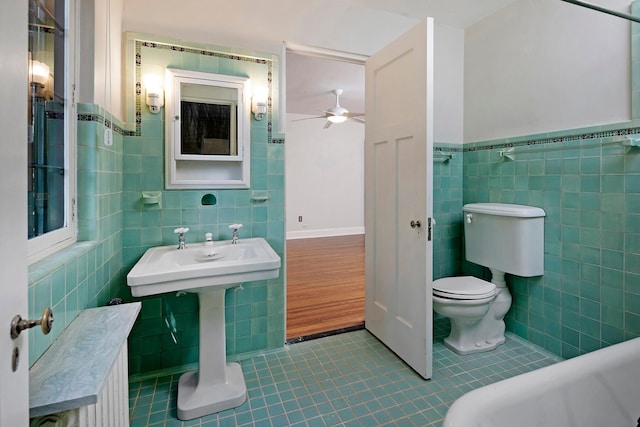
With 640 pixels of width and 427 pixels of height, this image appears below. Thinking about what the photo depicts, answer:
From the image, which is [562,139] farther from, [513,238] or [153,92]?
[153,92]

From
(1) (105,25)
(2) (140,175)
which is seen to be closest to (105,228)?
(2) (140,175)

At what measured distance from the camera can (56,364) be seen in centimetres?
88

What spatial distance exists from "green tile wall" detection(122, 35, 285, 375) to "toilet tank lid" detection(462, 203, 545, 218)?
4.54 ft

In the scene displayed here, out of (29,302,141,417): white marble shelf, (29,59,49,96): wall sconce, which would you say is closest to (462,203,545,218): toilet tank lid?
(29,302,141,417): white marble shelf

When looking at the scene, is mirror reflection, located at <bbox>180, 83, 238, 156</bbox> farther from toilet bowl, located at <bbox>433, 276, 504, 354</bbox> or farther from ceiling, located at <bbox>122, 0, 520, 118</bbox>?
toilet bowl, located at <bbox>433, 276, 504, 354</bbox>

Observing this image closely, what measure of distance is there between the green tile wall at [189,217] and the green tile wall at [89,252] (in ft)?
0.38

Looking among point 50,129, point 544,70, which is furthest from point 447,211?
point 50,129

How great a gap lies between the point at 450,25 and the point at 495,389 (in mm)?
2623

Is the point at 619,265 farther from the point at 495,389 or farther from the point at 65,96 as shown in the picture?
the point at 65,96

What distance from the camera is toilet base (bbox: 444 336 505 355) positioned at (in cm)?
215

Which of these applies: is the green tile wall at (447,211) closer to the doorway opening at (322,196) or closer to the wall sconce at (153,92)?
the doorway opening at (322,196)

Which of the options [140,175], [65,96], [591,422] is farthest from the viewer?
[140,175]

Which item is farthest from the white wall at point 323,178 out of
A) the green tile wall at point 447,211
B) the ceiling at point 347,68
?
the green tile wall at point 447,211

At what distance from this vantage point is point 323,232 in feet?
21.4
